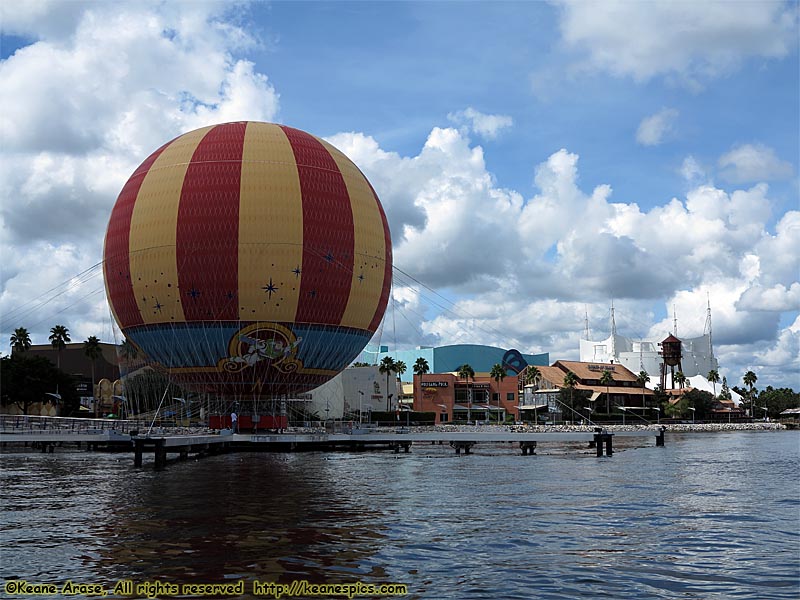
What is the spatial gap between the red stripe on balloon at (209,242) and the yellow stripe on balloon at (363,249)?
26.9ft

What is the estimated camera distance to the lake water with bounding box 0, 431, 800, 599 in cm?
1858

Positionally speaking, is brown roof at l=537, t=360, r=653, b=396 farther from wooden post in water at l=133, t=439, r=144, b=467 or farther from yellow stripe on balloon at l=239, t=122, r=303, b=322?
wooden post in water at l=133, t=439, r=144, b=467

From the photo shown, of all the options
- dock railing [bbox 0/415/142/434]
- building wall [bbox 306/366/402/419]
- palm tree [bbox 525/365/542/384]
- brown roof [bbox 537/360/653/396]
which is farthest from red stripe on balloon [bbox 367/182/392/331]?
brown roof [bbox 537/360/653/396]

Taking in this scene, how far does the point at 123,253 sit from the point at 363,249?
16.6 m

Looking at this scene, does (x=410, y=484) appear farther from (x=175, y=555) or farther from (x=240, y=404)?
(x=240, y=404)

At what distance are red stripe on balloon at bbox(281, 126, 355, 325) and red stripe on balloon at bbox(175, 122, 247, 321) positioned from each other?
4461mm

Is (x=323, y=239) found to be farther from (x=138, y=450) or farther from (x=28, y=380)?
(x=28, y=380)

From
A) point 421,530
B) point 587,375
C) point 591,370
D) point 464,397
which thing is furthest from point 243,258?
point 591,370

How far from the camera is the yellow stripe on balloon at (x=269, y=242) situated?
5375 centimetres

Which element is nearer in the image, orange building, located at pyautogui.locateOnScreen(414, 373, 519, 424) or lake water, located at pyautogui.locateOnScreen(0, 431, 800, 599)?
lake water, located at pyautogui.locateOnScreen(0, 431, 800, 599)

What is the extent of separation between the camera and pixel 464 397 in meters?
140

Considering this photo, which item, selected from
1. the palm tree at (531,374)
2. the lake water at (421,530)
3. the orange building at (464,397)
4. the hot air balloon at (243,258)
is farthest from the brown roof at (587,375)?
the lake water at (421,530)

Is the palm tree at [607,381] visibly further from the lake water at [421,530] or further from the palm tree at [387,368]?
the lake water at [421,530]

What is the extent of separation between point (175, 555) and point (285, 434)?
38417 mm
